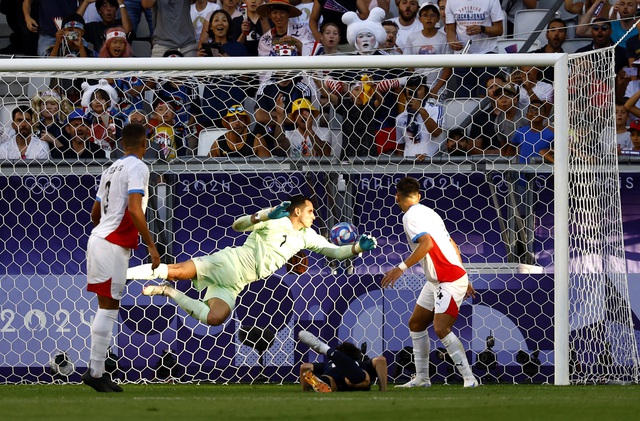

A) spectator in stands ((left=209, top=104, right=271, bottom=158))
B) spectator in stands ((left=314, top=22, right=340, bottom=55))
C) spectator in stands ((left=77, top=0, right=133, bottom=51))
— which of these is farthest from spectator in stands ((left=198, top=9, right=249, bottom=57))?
spectator in stands ((left=209, top=104, right=271, bottom=158))

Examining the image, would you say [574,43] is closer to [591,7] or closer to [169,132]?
[591,7]

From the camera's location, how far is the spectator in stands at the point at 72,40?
45.1 ft

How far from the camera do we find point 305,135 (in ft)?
36.0

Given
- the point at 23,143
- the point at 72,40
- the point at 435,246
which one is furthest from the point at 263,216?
the point at 72,40

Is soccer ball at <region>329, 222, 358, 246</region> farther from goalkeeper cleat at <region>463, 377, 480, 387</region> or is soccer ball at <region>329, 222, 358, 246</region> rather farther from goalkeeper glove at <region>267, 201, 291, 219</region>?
goalkeeper cleat at <region>463, 377, 480, 387</region>

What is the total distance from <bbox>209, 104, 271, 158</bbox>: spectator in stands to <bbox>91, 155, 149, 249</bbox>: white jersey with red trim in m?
2.80

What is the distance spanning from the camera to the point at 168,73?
10273mm

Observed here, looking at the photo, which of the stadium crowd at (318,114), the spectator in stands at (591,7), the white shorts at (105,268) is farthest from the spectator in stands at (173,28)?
the white shorts at (105,268)

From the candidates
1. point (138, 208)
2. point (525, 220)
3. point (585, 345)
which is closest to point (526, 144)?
point (525, 220)

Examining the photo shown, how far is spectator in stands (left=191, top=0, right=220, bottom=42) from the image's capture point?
46.1 ft

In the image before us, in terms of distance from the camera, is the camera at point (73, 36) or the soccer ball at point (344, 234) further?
the camera at point (73, 36)

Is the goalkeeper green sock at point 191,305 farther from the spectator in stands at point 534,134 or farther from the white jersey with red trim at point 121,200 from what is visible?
the spectator in stands at point 534,134

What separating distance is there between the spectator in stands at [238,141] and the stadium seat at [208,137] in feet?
0.17

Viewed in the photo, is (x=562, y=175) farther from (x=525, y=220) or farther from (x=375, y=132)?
(x=375, y=132)
